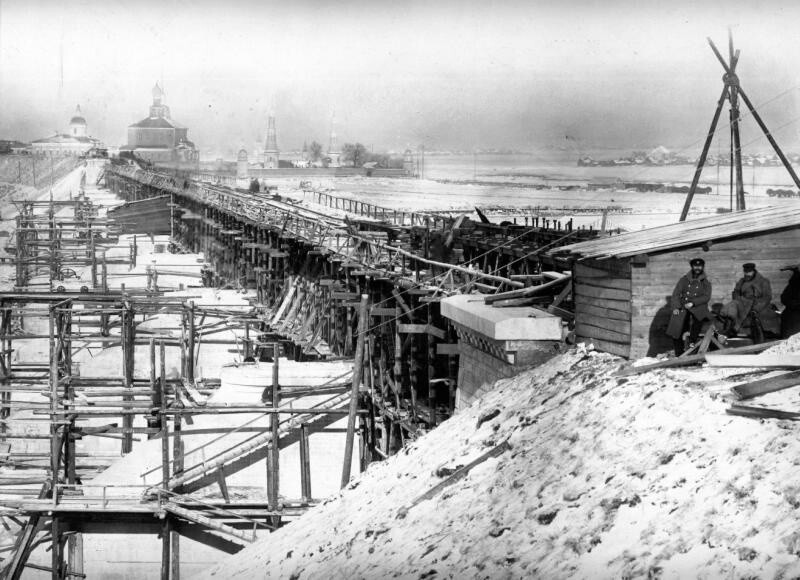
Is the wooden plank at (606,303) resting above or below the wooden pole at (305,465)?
above

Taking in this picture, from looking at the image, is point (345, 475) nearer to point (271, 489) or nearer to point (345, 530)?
point (271, 489)

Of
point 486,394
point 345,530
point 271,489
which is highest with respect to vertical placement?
point 486,394

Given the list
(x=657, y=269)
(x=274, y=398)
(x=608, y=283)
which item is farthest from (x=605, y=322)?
(x=274, y=398)

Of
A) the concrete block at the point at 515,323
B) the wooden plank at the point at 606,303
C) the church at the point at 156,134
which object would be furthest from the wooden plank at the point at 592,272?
the church at the point at 156,134

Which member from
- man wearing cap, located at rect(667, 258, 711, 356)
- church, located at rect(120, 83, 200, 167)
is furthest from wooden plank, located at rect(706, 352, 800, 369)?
church, located at rect(120, 83, 200, 167)

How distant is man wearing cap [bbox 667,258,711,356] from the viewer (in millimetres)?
10570

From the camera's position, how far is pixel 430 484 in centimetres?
1027

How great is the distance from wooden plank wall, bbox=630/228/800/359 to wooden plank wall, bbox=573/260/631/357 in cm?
11

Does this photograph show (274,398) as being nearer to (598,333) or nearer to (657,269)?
(598,333)

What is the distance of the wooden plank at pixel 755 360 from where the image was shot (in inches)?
340

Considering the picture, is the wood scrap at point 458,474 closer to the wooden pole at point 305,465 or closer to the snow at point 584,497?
the snow at point 584,497

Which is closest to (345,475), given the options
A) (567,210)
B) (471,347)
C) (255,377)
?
(471,347)

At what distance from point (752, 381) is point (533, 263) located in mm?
9455

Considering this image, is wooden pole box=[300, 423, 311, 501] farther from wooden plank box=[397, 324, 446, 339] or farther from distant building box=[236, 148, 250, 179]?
distant building box=[236, 148, 250, 179]
